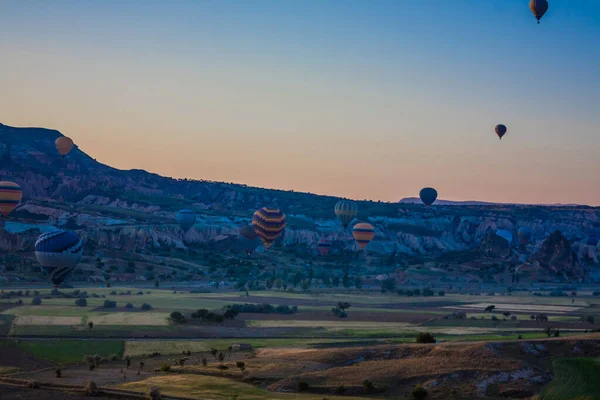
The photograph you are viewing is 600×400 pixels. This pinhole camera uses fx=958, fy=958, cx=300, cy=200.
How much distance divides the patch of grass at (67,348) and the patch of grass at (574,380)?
25918 mm

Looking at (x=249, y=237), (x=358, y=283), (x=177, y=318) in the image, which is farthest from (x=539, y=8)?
(x=249, y=237)

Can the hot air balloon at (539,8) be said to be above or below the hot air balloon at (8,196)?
above

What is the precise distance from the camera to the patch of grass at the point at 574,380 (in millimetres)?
42500

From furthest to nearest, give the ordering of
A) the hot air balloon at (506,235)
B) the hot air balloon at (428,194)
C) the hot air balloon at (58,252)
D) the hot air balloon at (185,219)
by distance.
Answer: the hot air balloon at (506,235) < the hot air balloon at (428,194) < the hot air balloon at (185,219) < the hot air balloon at (58,252)

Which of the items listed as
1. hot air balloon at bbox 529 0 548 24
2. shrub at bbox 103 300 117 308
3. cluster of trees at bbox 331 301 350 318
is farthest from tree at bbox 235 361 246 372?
hot air balloon at bbox 529 0 548 24

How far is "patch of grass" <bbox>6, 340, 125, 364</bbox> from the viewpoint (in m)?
56.3

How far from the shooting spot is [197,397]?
41.6 m

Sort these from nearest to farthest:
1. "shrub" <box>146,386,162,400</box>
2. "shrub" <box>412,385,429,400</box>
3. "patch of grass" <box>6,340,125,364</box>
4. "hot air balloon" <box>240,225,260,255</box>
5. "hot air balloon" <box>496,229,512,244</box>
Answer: "shrub" <box>146,386,162,400</box>
"shrub" <box>412,385,429,400</box>
"patch of grass" <box>6,340,125,364</box>
"hot air balloon" <box>240,225,260,255</box>
"hot air balloon" <box>496,229,512,244</box>

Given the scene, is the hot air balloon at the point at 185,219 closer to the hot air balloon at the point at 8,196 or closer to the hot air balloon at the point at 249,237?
the hot air balloon at the point at 249,237

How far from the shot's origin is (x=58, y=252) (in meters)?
89.0

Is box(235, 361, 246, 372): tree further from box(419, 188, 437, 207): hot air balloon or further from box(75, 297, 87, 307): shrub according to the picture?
box(419, 188, 437, 207): hot air balloon

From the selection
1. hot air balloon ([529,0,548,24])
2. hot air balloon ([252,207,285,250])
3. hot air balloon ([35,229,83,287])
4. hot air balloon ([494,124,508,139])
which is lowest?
hot air balloon ([35,229,83,287])

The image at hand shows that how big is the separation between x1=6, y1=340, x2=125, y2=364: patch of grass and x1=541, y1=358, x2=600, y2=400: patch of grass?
2592 cm

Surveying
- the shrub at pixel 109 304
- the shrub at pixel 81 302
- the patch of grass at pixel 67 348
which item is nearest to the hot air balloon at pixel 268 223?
the shrub at pixel 109 304
